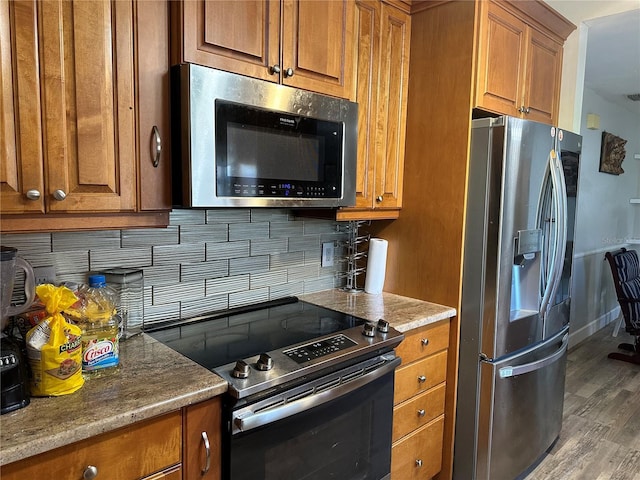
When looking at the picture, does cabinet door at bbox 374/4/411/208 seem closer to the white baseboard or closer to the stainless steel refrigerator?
the stainless steel refrigerator

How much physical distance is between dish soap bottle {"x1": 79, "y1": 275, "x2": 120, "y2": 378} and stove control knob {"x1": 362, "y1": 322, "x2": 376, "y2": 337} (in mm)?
803

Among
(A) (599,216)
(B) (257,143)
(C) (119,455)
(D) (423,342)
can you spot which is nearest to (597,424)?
(D) (423,342)

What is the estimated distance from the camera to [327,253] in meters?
2.26

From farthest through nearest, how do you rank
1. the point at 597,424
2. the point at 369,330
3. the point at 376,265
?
the point at 597,424
the point at 376,265
the point at 369,330

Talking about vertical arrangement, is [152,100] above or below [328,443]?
above

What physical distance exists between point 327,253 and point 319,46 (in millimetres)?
997

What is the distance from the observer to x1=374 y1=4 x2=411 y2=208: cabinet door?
6.39 feet

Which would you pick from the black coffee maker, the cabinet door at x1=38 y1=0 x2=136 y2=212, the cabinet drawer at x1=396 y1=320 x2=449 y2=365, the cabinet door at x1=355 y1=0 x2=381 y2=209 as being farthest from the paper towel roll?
the black coffee maker

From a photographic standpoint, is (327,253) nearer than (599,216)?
Yes

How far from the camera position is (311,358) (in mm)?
1374

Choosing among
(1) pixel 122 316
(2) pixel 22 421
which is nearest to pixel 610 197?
(1) pixel 122 316

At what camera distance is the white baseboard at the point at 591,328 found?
416cm

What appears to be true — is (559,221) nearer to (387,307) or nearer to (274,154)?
(387,307)

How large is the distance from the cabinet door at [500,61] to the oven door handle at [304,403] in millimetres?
1196
